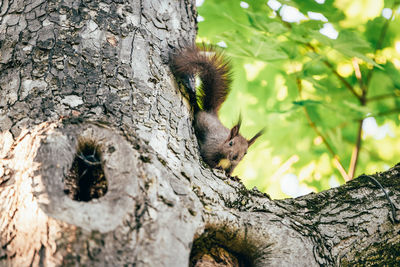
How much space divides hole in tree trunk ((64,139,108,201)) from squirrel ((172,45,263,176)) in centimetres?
75

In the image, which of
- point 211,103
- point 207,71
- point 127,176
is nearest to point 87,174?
point 127,176

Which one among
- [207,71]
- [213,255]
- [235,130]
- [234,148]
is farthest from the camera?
[234,148]

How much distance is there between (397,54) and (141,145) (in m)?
2.25

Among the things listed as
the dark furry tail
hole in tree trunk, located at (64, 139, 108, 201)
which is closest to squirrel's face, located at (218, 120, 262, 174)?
the dark furry tail

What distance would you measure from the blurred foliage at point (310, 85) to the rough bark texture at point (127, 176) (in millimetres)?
809

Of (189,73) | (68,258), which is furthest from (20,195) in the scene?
(189,73)

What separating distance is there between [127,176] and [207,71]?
1484 mm

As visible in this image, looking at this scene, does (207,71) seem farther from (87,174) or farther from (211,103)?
(87,174)

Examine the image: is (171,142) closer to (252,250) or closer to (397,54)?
(252,250)

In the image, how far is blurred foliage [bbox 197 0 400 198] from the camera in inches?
99.5

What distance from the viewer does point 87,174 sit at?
130 cm

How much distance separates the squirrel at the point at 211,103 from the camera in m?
2.06

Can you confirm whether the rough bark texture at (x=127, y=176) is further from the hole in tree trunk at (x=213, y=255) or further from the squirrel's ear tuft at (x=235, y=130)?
→ the squirrel's ear tuft at (x=235, y=130)

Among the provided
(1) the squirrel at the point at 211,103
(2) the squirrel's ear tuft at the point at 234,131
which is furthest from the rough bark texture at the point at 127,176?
(2) the squirrel's ear tuft at the point at 234,131
